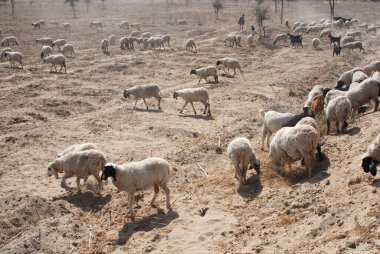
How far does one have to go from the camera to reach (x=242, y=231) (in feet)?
27.4

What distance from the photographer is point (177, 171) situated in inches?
468

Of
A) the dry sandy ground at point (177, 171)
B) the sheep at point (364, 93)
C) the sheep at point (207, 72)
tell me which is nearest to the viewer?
the dry sandy ground at point (177, 171)

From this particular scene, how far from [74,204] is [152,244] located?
8.83 feet

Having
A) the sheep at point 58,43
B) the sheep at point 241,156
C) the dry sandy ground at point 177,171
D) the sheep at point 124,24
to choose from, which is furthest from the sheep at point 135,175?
the sheep at point 124,24

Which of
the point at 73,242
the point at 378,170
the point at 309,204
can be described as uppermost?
the point at 378,170

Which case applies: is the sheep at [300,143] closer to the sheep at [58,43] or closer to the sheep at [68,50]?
the sheep at [68,50]

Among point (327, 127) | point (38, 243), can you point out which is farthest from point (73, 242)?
point (327, 127)

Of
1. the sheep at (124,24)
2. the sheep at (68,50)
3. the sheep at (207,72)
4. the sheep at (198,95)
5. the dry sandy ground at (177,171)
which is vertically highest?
the sheep at (124,24)

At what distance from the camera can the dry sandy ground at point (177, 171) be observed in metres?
8.03

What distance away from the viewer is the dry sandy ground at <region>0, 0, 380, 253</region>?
316 inches

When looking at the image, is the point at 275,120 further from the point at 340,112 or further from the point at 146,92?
the point at 146,92

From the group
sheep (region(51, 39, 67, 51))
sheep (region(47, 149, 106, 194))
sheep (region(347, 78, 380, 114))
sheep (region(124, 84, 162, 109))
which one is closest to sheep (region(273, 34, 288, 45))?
sheep (region(51, 39, 67, 51))

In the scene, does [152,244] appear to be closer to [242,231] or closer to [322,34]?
[242,231]

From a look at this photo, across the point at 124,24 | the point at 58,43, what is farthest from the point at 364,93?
the point at 124,24
